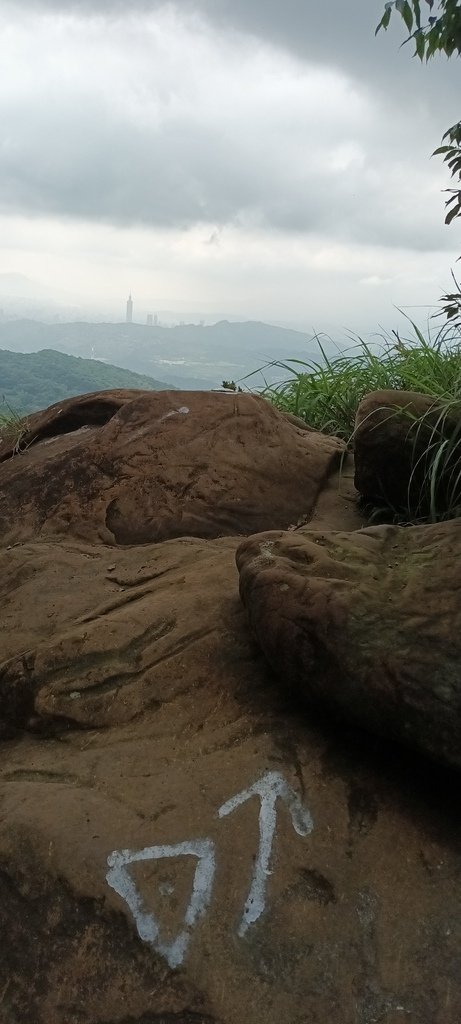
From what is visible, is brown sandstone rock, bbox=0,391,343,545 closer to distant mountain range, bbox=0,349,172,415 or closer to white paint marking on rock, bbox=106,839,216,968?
white paint marking on rock, bbox=106,839,216,968

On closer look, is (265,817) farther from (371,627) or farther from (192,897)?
(371,627)

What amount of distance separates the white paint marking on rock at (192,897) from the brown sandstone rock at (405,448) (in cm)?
182

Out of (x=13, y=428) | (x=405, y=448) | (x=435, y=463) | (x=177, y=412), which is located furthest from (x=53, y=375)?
(x=435, y=463)

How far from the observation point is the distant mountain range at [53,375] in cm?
1103

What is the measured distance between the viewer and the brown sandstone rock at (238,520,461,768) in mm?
1845

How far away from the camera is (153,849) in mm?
1783

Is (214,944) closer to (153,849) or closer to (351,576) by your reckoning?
(153,849)

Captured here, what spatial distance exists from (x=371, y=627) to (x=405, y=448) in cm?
141

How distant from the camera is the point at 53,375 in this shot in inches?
505

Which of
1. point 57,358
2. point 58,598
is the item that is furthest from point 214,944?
point 57,358

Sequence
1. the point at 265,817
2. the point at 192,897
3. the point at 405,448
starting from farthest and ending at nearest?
the point at 405,448
the point at 265,817
the point at 192,897

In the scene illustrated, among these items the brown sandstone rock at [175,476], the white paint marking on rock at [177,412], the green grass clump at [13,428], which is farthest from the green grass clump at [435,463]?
the green grass clump at [13,428]

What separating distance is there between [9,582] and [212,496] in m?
1.03

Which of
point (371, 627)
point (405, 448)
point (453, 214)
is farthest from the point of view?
point (405, 448)
